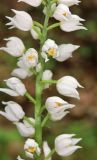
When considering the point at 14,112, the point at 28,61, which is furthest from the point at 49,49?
the point at 14,112

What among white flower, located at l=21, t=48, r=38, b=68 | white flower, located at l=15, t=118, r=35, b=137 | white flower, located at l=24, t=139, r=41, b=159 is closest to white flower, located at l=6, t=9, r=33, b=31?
white flower, located at l=21, t=48, r=38, b=68

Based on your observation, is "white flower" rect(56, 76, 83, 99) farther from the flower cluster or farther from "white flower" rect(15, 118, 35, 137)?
"white flower" rect(15, 118, 35, 137)

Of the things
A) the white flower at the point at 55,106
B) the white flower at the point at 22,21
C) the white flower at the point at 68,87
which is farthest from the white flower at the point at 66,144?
the white flower at the point at 22,21

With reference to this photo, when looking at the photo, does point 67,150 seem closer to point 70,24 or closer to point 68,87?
point 68,87

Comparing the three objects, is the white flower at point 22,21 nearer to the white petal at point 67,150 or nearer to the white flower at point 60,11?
the white flower at point 60,11

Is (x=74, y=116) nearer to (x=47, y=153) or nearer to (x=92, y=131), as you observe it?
(x=92, y=131)

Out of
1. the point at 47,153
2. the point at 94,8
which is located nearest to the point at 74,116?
the point at 94,8
